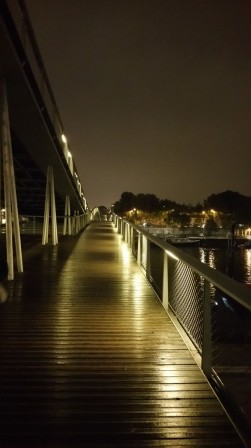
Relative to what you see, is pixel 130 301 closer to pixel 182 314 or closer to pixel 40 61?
pixel 182 314

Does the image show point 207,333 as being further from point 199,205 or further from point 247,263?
point 199,205

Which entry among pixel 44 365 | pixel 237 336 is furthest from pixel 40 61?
pixel 237 336

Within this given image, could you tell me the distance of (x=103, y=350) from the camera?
4359mm

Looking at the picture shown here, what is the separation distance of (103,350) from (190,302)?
1.38 metres

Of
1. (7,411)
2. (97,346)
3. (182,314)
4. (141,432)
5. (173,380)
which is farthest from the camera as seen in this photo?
(182,314)

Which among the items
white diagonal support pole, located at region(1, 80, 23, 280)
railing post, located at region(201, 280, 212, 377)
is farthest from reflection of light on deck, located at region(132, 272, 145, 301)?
railing post, located at region(201, 280, 212, 377)

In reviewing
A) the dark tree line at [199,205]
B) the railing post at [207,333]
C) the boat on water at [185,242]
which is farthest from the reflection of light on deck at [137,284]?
the dark tree line at [199,205]

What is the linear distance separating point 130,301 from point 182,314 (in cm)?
144

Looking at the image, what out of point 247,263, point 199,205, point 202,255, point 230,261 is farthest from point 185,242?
point 199,205

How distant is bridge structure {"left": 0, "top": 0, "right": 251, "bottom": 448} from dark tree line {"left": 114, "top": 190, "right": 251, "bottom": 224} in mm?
98058

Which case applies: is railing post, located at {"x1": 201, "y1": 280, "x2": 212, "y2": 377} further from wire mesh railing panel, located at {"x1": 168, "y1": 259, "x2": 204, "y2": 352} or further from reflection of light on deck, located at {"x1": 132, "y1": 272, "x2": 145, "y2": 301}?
reflection of light on deck, located at {"x1": 132, "y1": 272, "x2": 145, "y2": 301}

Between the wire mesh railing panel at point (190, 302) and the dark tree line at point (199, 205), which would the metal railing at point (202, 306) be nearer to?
the wire mesh railing panel at point (190, 302)

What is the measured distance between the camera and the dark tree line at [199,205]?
10744 centimetres

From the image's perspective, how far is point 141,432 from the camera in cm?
274
